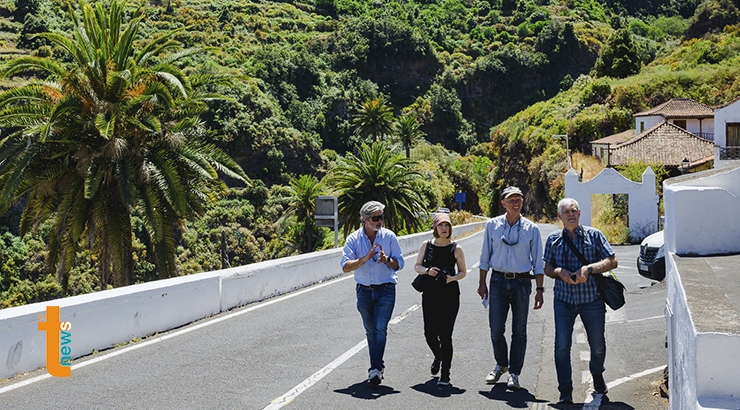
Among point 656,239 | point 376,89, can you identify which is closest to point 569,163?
point 656,239

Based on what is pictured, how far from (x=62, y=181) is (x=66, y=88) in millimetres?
2546

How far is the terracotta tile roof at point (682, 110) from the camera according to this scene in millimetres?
61500

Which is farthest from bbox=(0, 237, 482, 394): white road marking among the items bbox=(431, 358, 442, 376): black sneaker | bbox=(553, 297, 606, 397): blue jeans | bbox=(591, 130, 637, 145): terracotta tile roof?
bbox=(591, 130, 637, 145): terracotta tile roof

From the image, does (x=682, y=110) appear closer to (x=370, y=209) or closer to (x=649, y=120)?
(x=649, y=120)

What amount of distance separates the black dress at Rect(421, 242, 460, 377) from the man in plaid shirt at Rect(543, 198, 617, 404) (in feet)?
3.33

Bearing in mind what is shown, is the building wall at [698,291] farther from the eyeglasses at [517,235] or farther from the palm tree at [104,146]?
the palm tree at [104,146]

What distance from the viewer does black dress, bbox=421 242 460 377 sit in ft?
26.8

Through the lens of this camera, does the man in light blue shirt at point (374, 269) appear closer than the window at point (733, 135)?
Yes

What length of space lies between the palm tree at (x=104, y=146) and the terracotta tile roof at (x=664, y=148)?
Result: 3854 centimetres

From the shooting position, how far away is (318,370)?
8.88m

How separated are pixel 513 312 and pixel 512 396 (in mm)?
836

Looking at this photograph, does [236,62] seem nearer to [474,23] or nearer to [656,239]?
[474,23]

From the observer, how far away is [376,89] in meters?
142

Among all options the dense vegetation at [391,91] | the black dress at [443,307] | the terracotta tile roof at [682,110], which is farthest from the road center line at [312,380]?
the terracotta tile roof at [682,110]
